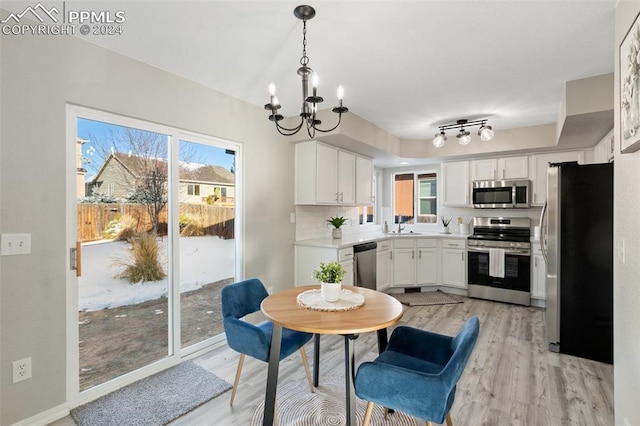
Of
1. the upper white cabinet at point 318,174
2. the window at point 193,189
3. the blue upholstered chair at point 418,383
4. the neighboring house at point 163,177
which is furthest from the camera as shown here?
the upper white cabinet at point 318,174

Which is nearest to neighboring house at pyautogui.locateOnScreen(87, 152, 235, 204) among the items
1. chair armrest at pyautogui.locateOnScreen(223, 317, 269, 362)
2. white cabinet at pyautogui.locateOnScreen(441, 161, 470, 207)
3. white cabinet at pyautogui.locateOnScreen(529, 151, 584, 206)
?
chair armrest at pyautogui.locateOnScreen(223, 317, 269, 362)

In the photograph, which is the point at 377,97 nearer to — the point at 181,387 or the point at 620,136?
the point at 620,136

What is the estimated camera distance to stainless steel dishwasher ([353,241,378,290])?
3.96 meters

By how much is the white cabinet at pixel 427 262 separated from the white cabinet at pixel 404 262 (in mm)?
85

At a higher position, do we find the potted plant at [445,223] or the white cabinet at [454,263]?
the potted plant at [445,223]

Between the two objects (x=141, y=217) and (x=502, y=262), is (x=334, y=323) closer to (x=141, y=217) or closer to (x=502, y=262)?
(x=141, y=217)

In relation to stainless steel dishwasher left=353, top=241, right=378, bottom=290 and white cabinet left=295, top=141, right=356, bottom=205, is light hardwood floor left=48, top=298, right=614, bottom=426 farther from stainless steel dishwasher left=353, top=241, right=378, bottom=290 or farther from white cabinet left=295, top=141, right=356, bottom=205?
white cabinet left=295, top=141, right=356, bottom=205

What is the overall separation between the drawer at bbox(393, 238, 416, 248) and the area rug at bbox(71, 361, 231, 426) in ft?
10.8

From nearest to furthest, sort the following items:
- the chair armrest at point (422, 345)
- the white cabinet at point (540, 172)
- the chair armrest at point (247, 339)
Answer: the chair armrest at point (422, 345)
the chair armrest at point (247, 339)
the white cabinet at point (540, 172)

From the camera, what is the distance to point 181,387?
235 cm

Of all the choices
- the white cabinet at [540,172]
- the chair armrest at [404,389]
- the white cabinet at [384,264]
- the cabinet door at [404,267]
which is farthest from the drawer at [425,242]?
the chair armrest at [404,389]

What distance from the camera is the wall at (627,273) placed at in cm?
144

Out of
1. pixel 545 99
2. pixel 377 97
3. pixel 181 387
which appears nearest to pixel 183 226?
pixel 181 387

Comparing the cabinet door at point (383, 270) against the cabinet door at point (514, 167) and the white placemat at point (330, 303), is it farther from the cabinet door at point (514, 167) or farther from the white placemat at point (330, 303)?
the white placemat at point (330, 303)
